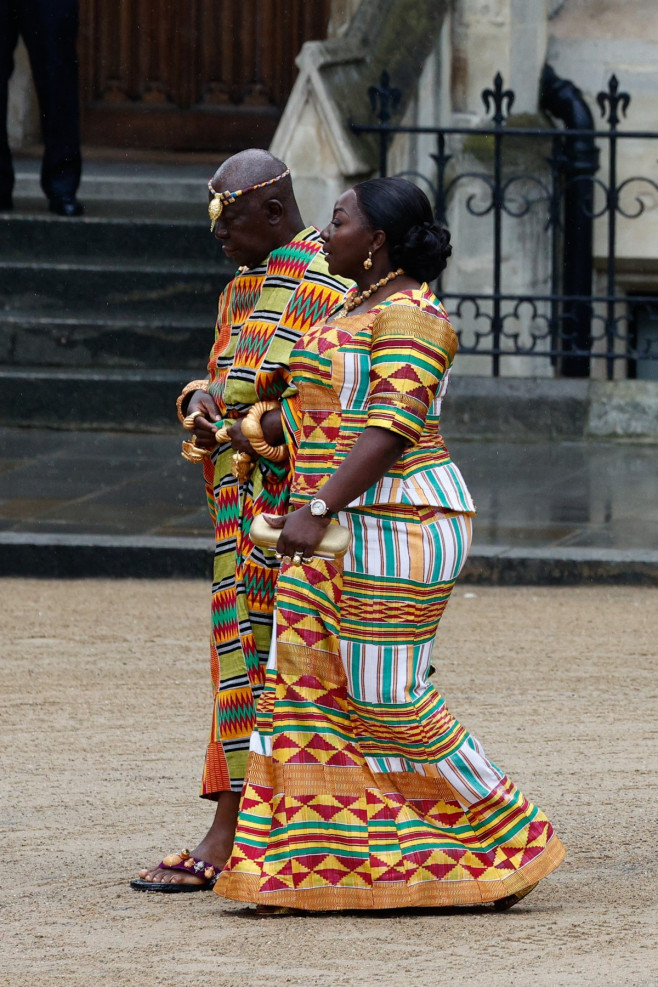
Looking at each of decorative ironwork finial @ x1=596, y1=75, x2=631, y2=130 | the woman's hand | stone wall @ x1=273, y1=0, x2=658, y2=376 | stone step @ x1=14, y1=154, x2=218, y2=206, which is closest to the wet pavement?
stone wall @ x1=273, y1=0, x2=658, y2=376

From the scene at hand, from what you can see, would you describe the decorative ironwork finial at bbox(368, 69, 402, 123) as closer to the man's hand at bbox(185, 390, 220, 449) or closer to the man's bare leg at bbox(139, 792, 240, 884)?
the man's hand at bbox(185, 390, 220, 449)

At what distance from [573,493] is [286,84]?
5.56m

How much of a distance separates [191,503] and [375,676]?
16.4 ft

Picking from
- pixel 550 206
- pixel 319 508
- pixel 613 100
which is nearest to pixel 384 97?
pixel 550 206

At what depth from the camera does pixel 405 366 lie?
4262mm

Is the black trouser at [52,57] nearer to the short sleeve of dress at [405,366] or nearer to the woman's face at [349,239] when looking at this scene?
the woman's face at [349,239]

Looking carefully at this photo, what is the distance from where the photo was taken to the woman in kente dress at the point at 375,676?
14.3ft

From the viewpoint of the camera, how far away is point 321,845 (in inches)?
171

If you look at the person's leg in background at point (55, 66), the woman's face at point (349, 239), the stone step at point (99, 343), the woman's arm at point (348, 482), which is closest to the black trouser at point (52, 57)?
the person's leg in background at point (55, 66)

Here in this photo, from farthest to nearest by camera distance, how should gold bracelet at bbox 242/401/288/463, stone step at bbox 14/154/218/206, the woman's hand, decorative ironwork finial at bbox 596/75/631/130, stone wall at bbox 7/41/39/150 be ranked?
stone wall at bbox 7/41/39/150 → stone step at bbox 14/154/218/206 → decorative ironwork finial at bbox 596/75/631/130 → gold bracelet at bbox 242/401/288/463 → the woman's hand

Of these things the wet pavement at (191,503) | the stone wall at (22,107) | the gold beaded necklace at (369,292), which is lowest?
the wet pavement at (191,503)

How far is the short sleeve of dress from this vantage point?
423cm

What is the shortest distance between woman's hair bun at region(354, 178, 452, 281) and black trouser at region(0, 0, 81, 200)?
7424 mm

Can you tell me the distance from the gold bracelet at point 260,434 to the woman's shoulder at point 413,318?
1.34 feet
